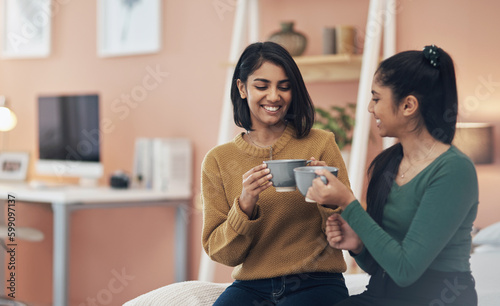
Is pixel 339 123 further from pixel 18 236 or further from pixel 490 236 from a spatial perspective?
pixel 18 236

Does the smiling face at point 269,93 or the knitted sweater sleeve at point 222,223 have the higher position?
the smiling face at point 269,93

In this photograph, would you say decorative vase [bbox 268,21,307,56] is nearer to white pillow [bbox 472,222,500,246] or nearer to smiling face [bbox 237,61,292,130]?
white pillow [bbox 472,222,500,246]

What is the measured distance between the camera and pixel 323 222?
1.32m

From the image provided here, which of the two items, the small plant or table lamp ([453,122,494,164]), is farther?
the small plant


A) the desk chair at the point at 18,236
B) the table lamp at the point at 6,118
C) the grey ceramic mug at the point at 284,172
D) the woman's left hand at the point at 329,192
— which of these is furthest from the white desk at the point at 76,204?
the woman's left hand at the point at 329,192

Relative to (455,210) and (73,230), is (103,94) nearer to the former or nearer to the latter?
(73,230)

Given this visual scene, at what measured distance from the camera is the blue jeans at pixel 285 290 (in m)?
1.29

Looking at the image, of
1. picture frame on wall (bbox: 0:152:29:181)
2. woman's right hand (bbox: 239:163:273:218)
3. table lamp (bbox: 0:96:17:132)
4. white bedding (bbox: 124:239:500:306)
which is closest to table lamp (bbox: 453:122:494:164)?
white bedding (bbox: 124:239:500:306)

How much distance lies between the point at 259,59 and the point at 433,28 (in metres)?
1.39

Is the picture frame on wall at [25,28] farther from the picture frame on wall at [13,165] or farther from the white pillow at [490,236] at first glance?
the white pillow at [490,236]

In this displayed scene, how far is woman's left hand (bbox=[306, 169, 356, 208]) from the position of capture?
1052 mm

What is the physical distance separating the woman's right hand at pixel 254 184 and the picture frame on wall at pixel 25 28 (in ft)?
9.95

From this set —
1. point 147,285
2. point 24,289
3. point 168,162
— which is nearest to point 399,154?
point 168,162

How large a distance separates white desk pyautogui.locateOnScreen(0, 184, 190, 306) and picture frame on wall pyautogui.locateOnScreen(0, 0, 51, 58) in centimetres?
106
